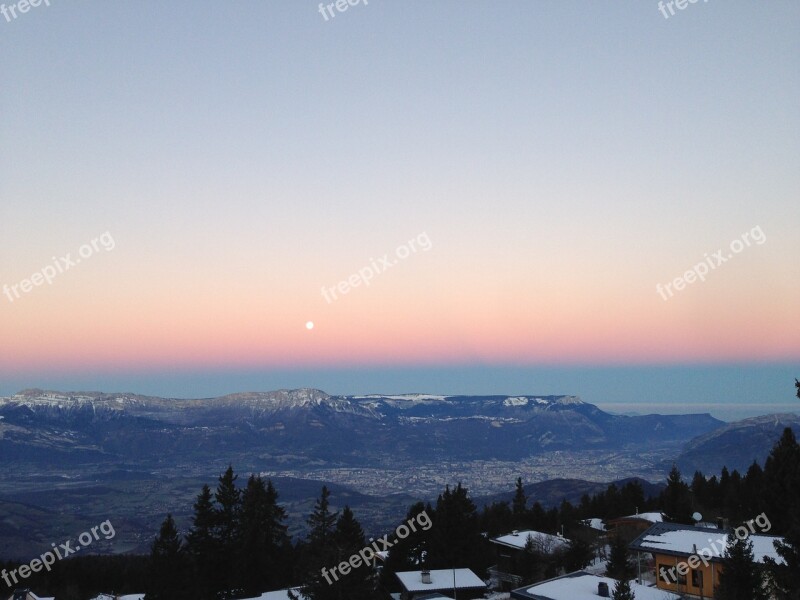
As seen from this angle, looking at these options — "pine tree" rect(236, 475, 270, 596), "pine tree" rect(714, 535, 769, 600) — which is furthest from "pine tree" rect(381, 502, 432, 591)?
"pine tree" rect(714, 535, 769, 600)

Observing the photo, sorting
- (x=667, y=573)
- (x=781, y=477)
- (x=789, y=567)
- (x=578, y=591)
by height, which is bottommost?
(x=667, y=573)

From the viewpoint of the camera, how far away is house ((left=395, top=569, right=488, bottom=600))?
36.7 meters

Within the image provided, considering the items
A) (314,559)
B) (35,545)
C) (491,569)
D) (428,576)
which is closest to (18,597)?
(314,559)

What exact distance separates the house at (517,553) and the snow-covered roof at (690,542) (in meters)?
9.36

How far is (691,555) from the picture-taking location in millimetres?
31703

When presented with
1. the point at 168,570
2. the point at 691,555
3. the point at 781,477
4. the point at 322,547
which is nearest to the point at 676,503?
the point at 781,477

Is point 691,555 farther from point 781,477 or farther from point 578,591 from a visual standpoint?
point 781,477

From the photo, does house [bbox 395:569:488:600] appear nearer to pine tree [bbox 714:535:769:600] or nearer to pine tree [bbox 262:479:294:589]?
pine tree [bbox 262:479:294:589]

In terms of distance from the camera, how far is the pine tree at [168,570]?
125 ft

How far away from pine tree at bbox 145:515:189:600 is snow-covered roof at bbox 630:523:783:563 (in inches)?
1080

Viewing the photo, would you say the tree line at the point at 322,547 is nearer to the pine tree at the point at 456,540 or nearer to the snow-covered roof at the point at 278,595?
the pine tree at the point at 456,540

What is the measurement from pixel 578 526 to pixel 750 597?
36267 mm

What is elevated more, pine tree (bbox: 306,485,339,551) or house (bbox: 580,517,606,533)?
pine tree (bbox: 306,485,339,551)

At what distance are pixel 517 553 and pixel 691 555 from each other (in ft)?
54.6
